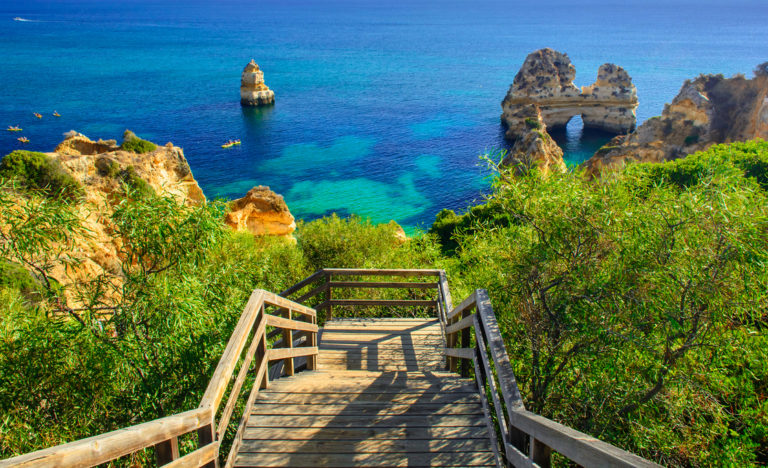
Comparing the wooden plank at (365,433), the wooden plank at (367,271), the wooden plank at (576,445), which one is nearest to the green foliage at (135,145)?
the wooden plank at (367,271)

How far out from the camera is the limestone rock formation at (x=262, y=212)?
2748 cm

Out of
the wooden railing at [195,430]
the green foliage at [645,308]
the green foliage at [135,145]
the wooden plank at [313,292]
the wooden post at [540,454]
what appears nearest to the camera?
the wooden railing at [195,430]

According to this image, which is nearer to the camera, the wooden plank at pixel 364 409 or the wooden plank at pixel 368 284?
the wooden plank at pixel 364 409

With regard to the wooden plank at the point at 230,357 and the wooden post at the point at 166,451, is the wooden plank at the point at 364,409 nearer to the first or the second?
the wooden plank at the point at 230,357

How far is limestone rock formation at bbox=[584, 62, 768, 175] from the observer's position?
3878cm

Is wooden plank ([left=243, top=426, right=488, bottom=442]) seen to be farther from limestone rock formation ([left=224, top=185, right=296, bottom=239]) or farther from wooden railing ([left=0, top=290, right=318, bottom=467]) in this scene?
limestone rock formation ([left=224, top=185, right=296, bottom=239])

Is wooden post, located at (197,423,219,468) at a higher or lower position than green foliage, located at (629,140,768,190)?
lower

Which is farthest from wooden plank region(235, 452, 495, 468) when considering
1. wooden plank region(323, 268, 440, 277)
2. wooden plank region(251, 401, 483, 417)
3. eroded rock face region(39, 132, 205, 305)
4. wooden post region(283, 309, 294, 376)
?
eroded rock face region(39, 132, 205, 305)

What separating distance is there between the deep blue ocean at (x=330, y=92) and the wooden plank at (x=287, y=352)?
13.0 feet

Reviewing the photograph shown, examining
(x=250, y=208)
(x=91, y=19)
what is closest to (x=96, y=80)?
(x=250, y=208)

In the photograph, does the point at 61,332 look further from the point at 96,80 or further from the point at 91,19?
the point at 91,19

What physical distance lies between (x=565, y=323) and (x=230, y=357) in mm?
3189

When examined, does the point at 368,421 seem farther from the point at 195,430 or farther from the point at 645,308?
the point at 645,308

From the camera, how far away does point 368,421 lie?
4992 mm
